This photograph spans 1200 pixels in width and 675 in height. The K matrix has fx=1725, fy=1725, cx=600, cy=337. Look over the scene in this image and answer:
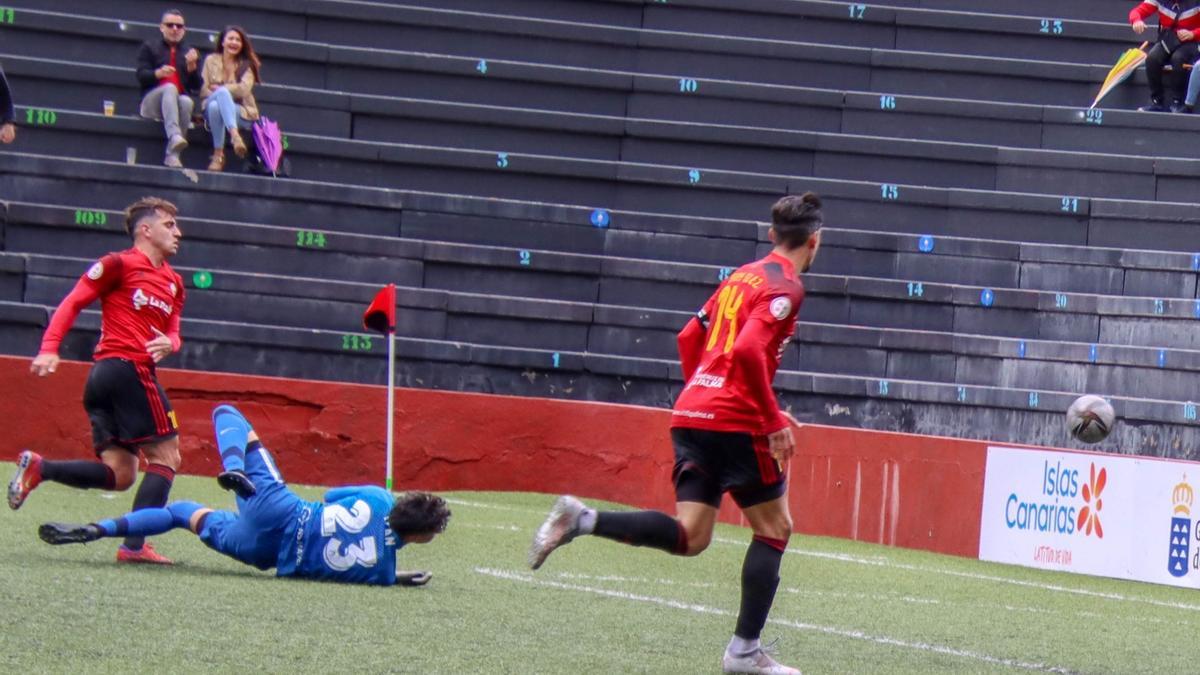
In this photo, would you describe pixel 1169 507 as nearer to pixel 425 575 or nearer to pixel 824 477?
pixel 824 477

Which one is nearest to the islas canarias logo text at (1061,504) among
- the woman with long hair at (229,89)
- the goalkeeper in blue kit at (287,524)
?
the goalkeeper in blue kit at (287,524)

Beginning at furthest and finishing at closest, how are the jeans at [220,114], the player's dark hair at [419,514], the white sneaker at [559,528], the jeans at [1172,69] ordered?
the jeans at [1172,69]
the jeans at [220,114]
the player's dark hair at [419,514]
the white sneaker at [559,528]

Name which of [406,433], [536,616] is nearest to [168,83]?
[406,433]

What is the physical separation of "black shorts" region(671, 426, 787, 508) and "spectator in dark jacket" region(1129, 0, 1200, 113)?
13804 millimetres

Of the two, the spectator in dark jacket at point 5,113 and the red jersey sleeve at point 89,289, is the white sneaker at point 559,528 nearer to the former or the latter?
the red jersey sleeve at point 89,289

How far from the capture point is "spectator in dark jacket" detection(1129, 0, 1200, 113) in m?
18.4

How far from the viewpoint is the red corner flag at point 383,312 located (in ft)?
46.2

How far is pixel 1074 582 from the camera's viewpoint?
12.1 m

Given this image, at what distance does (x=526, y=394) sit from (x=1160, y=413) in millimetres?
6002

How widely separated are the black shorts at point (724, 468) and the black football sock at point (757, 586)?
0.18m

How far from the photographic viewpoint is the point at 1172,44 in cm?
1844

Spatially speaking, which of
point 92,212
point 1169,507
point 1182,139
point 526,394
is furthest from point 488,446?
point 1182,139

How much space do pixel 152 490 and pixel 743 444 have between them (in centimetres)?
355

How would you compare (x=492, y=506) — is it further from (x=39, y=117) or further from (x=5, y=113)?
(x=39, y=117)
